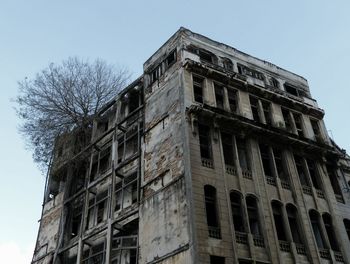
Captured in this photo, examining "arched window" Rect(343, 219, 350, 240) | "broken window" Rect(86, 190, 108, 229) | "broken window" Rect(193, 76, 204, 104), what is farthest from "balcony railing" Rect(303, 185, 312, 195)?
"broken window" Rect(86, 190, 108, 229)

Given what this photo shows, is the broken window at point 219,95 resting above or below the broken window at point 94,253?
above

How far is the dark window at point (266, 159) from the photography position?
23844 millimetres

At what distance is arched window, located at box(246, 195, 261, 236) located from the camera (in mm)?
20734

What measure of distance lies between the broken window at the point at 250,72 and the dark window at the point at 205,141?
718 centimetres

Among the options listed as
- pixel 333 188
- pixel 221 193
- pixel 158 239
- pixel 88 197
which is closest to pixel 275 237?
pixel 221 193

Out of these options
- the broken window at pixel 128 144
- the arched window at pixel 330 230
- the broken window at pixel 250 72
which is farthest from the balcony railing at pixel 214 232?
the broken window at pixel 250 72

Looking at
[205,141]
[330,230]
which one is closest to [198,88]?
[205,141]

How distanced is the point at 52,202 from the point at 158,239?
14.6 metres

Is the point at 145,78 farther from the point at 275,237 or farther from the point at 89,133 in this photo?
the point at 275,237

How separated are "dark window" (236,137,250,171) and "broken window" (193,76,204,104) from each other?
3313mm

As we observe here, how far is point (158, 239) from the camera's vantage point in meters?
20.2

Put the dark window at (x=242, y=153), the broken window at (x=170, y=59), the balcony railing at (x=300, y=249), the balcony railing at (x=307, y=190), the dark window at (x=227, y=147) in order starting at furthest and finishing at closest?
the broken window at (x=170, y=59)
the balcony railing at (x=307, y=190)
the dark window at (x=242, y=153)
the dark window at (x=227, y=147)
the balcony railing at (x=300, y=249)

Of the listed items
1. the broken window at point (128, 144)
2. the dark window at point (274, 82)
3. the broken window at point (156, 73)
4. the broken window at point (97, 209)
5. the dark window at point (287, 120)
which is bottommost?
the broken window at point (97, 209)

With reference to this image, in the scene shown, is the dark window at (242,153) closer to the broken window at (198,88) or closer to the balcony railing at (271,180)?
the balcony railing at (271,180)
